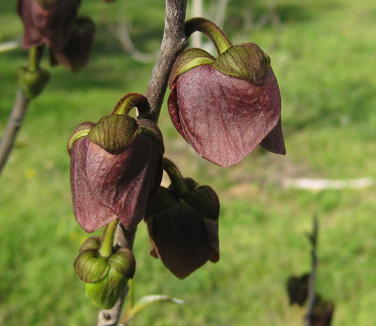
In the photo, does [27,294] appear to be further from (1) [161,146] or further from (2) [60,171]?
(1) [161,146]

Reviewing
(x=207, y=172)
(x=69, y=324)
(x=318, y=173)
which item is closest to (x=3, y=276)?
(x=69, y=324)

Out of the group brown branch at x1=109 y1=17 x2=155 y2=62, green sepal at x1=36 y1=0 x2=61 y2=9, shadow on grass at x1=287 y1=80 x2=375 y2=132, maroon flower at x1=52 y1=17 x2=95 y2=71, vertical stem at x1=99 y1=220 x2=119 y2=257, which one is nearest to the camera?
vertical stem at x1=99 y1=220 x2=119 y2=257

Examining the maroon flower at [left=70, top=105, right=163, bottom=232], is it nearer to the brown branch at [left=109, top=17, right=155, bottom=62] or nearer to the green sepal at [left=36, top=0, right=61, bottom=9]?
the green sepal at [left=36, top=0, right=61, bottom=9]

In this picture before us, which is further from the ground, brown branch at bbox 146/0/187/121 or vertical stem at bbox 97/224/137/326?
brown branch at bbox 146/0/187/121

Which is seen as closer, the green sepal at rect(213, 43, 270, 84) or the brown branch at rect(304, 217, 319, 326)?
the green sepal at rect(213, 43, 270, 84)

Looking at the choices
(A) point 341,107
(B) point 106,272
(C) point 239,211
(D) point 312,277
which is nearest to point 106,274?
(B) point 106,272

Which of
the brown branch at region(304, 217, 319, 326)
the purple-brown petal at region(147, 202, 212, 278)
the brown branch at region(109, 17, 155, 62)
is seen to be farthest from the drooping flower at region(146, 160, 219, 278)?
the brown branch at region(109, 17, 155, 62)

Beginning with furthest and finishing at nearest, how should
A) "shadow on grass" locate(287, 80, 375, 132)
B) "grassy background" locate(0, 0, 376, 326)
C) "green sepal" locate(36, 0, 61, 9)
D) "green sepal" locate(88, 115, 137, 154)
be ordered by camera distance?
"shadow on grass" locate(287, 80, 375, 132), "grassy background" locate(0, 0, 376, 326), "green sepal" locate(36, 0, 61, 9), "green sepal" locate(88, 115, 137, 154)
